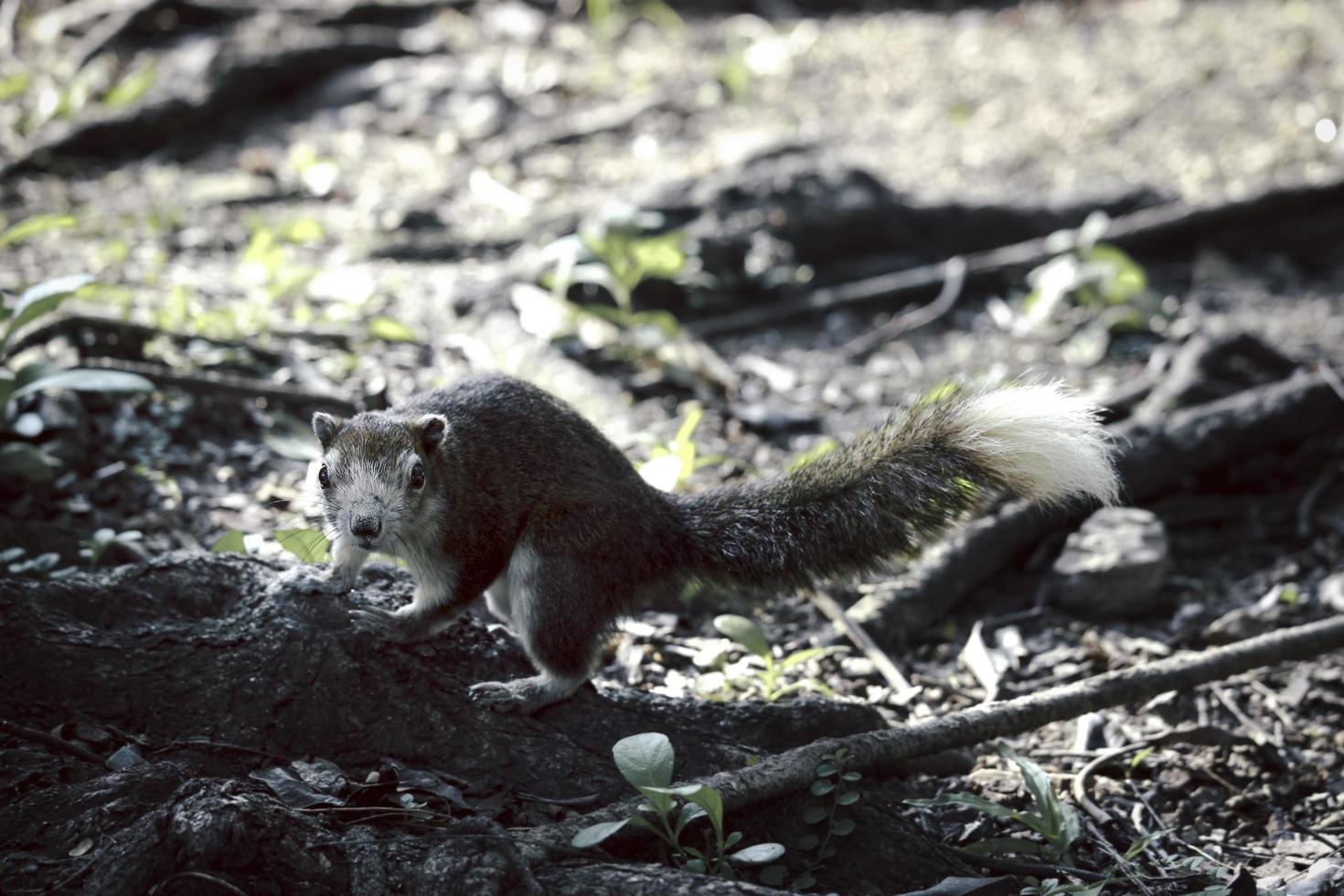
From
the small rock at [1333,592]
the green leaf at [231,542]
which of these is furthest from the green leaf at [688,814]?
the small rock at [1333,592]

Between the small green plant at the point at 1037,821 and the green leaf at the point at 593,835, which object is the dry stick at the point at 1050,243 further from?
the green leaf at the point at 593,835

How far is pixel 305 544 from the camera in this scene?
4.09m

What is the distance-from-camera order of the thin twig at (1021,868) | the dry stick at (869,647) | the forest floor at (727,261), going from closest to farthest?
the thin twig at (1021,868)
the dry stick at (869,647)
the forest floor at (727,261)

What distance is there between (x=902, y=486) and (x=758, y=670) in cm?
95

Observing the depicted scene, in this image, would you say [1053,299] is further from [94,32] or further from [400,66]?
[94,32]

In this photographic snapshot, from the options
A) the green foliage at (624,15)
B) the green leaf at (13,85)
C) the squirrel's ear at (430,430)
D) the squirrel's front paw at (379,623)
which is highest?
the green foliage at (624,15)

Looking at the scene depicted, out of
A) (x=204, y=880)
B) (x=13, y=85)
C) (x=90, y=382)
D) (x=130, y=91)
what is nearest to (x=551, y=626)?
(x=204, y=880)

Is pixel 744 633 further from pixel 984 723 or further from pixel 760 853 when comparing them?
pixel 760 853

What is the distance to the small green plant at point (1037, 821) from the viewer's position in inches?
137

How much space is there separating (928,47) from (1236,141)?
12.4 feet

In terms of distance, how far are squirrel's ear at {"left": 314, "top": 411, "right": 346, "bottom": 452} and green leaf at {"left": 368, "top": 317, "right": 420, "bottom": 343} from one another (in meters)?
2.15

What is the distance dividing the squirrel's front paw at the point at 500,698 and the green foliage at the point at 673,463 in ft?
3.74

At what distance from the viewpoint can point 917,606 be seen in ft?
15.9

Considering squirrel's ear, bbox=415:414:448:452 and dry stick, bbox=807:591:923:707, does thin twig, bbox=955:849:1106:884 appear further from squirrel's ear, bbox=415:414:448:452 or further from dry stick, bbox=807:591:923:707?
squirrel's ear, bbox=415:414:448:452
